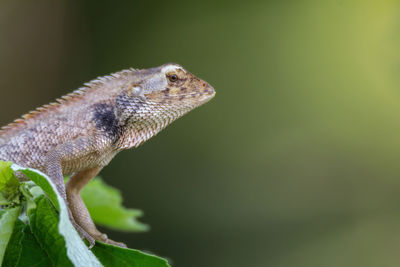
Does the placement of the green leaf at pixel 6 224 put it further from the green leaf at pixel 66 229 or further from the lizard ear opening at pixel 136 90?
the lizard ear opening at pixel 136 90

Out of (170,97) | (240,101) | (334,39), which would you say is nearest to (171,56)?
(240,101)

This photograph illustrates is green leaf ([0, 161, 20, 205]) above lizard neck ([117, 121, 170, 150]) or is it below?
above

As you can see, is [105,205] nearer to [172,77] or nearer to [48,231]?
[172,77]

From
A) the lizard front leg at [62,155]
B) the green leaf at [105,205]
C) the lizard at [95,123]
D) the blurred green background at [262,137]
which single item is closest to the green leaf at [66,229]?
the lizard front leg at [62,155]

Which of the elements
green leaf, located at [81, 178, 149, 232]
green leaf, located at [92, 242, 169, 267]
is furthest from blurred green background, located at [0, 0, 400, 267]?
green leaf, located at [92, 242, 169, 267]

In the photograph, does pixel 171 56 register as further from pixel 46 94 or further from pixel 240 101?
pixel 46 94

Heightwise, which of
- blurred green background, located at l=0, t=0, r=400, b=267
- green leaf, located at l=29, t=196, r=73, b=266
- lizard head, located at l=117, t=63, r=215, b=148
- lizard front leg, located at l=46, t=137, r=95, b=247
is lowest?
blurred green background, located at l=0, t=0, r=400, b=267

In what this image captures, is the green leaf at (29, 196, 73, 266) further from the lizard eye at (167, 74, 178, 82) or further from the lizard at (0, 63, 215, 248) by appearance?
the lizard eye at (167, 74, 178, 82)
